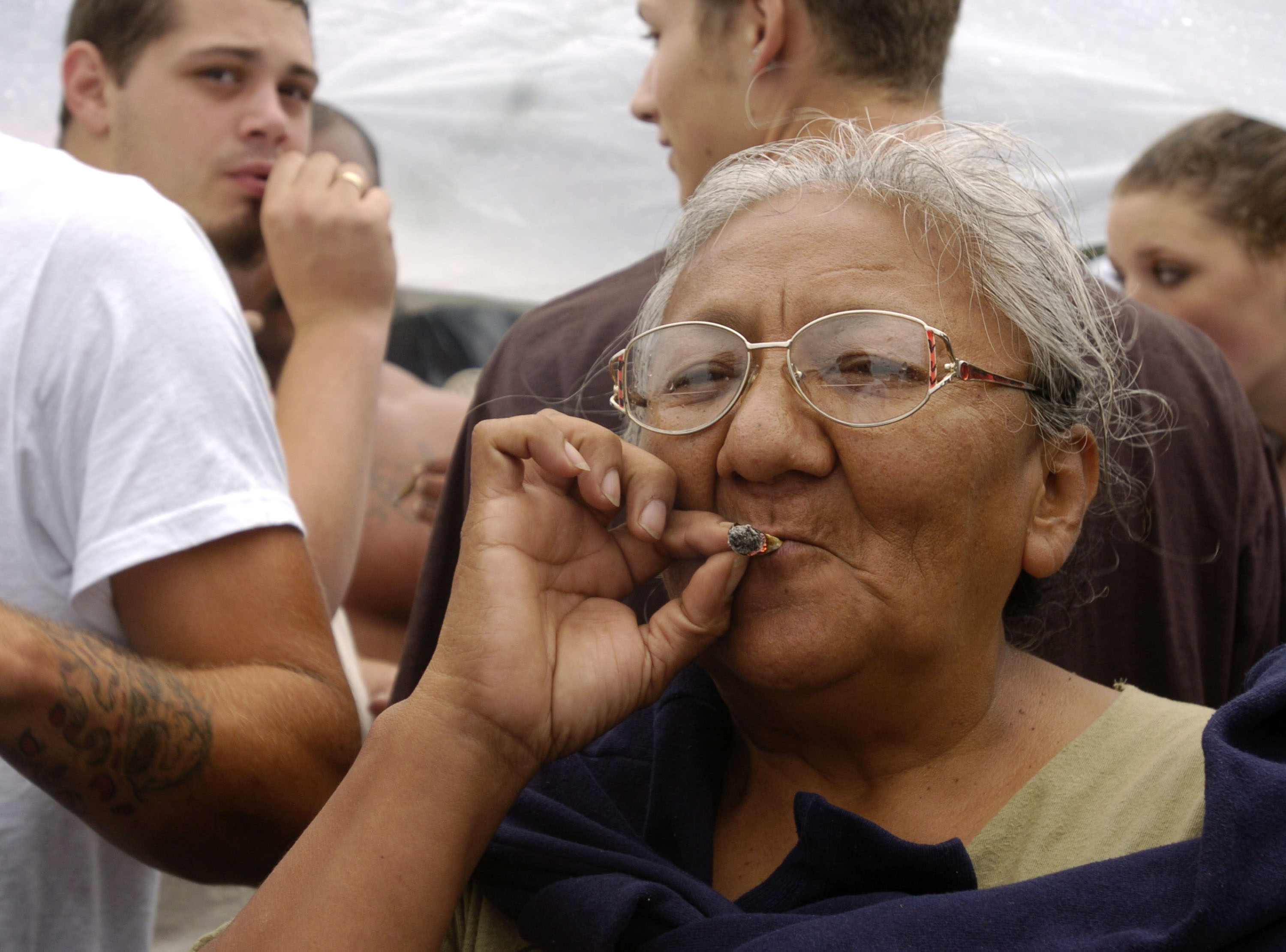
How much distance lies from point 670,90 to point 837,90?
1.34ft

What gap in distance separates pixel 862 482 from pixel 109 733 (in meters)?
1.15

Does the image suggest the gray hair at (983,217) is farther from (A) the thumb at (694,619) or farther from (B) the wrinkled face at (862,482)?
(A) the thumb at (694,619)

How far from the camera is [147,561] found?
71.7 inches

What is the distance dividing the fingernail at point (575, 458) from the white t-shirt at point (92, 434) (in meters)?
0.52

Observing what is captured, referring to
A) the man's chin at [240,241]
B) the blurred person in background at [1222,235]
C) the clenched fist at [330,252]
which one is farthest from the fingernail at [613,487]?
the blurred person in background at [1222,235]

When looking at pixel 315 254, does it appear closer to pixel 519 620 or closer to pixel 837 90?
pixel 837 90

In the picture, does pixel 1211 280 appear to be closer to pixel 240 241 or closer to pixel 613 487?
pixel 613 487

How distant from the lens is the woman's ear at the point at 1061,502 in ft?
6.00

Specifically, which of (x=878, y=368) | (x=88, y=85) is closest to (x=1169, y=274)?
(x=878, y=368)

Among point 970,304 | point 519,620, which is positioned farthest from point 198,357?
point 970,304

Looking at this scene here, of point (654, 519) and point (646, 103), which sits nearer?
point (654, 519)

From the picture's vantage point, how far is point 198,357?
191cm

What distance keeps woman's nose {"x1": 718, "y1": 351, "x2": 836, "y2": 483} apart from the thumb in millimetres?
139

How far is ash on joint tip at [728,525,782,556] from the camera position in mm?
1667
